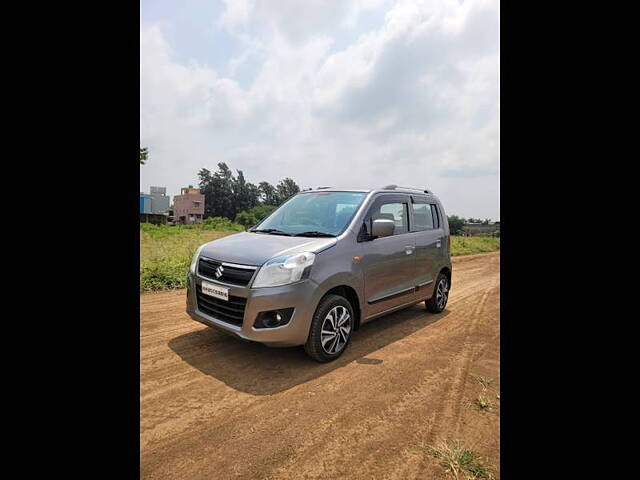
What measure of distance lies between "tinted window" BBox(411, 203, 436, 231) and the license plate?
2.84 meters

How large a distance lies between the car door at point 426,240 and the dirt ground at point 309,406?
2.88 feet

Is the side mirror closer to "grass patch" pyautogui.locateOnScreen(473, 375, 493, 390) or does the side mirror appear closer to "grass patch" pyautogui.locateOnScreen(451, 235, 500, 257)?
"grass patch" pyautogui.locateOnScreen(473, 375, 493, 390)

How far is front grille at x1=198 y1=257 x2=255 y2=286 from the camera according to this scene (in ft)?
11.0

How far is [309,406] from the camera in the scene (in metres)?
2.77

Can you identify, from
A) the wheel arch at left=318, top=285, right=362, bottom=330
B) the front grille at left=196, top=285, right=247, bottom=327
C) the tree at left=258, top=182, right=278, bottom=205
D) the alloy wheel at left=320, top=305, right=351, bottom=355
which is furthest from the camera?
the tree at left=258, top=182, right=278, bottom=205

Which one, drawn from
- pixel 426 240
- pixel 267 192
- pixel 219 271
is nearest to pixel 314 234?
pixel 219 271

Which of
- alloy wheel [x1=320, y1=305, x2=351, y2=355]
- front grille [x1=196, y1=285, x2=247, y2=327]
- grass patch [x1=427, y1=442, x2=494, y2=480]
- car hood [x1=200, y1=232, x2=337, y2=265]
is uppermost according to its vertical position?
car hood [x1=200, y1=232, x2=337, y2=265]

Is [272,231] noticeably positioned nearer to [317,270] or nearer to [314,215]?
[314,215]

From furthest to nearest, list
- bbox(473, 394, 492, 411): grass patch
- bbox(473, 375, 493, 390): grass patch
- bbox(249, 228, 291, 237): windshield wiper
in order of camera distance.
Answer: bbox(249, 228, 291, 237): windshield wiper → bbox(473, 375, 493, 390): grass patch → bbox(473, 394, 492, 411): grass patch

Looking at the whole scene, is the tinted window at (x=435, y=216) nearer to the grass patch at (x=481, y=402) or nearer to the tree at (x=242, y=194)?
the grass patch at (x=481, y=402)

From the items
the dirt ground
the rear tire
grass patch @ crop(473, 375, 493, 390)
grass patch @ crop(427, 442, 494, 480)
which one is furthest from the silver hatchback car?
grass patch @ crop(427, 442, 494, 480)

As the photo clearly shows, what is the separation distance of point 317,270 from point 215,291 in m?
1.05

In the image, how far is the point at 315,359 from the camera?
3.53 metres
